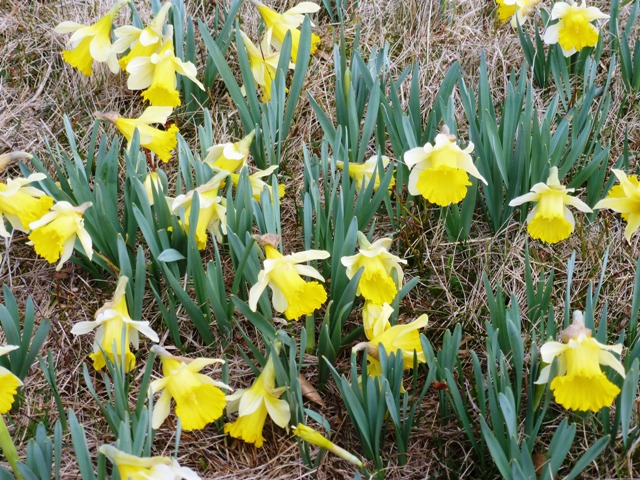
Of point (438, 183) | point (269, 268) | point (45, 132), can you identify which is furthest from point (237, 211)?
point (45, 132)

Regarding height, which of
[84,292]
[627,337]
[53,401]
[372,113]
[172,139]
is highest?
[372,113]

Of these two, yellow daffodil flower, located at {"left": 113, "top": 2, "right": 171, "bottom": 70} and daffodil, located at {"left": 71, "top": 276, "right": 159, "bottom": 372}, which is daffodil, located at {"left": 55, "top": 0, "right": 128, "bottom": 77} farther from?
daffodil, located at {"left": 71, "top": 276, "right": 159, "bottom": 372}

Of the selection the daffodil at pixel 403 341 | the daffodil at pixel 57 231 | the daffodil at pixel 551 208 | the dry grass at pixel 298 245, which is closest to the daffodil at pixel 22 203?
the daffodil at pixel 57 231

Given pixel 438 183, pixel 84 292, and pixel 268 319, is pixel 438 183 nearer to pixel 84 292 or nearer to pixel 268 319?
pixel 268 319

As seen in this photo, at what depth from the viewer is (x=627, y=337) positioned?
2096mm

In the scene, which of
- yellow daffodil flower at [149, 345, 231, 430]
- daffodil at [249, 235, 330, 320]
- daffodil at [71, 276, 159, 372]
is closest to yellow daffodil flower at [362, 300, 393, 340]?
daffodil at [249, 235, 330, 320]

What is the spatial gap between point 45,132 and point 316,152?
940 mm

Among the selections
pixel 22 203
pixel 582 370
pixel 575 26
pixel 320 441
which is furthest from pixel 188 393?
pixel 575 26

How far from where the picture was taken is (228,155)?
2.31 metres

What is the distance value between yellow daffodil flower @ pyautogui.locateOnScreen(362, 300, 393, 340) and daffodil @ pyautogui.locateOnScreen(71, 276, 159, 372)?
1.70ft

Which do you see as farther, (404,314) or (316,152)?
(316,152)

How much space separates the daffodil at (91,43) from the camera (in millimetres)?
2613

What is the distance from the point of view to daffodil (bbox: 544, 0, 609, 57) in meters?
2.67

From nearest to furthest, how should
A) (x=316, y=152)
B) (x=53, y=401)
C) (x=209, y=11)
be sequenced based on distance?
(x=53, y=401), (x=316, y=152), (x=209, y=11)
